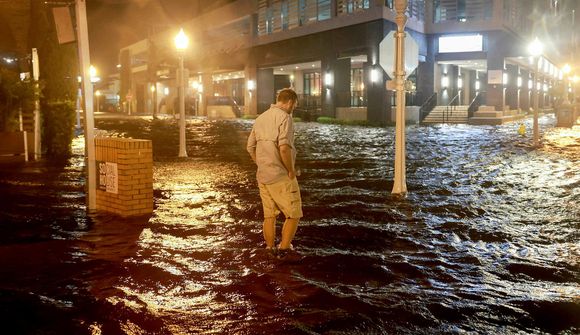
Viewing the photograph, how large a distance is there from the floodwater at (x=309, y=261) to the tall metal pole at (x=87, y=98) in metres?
0.52

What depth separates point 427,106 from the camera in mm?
43375

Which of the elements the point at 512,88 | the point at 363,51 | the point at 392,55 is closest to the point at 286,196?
the point at 392,55

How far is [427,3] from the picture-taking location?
4494 cm

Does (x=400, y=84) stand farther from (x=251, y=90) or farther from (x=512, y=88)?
(x=251, y=90)

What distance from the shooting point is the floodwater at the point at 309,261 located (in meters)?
4.64

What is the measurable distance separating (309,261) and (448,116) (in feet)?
122

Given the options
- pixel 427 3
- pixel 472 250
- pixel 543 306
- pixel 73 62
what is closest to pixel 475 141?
pixel 73 62

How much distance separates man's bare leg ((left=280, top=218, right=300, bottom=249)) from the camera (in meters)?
6.45

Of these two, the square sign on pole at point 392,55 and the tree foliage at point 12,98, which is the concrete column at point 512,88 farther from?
the tree foliage at point 12,98

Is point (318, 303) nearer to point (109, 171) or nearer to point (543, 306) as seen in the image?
point (543, 306)

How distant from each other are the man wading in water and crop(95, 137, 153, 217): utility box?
276cm

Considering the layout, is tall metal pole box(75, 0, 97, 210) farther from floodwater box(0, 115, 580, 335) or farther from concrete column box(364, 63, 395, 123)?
concrete column box(364, 63, 395, 123)

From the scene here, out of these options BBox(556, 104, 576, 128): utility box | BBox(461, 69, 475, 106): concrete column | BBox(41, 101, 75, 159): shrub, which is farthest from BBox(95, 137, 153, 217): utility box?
BBox(461, 69, 475, 106): concrete column

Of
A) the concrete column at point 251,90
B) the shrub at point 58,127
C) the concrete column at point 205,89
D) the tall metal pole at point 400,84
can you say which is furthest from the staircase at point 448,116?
the tall metal pole at point 400,84
